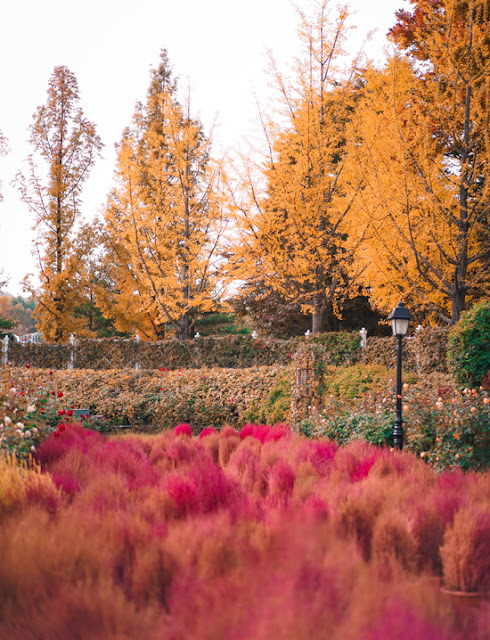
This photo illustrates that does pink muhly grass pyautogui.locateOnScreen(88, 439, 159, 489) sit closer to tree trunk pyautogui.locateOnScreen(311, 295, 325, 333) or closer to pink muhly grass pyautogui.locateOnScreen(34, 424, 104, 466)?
pink muhly grass pyautogui.locateOnScreen(34, 424, 104, 466)

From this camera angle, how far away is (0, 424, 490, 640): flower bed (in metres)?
1.91

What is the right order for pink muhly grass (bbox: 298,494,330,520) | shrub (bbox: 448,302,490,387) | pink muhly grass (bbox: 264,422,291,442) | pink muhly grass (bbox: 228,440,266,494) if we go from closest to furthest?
pink muhly grass (bbox: 298,494,330,520), pink muhly grass (bbox: 228,440,266,494), pink muhly grass (bbox: 264,422,291,442), shrub (bbox: 448,302,490,387)

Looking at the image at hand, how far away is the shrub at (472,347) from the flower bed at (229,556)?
3.42 m

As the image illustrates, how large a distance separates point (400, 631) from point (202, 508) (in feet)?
5.35

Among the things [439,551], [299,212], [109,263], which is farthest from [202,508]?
[109,263]

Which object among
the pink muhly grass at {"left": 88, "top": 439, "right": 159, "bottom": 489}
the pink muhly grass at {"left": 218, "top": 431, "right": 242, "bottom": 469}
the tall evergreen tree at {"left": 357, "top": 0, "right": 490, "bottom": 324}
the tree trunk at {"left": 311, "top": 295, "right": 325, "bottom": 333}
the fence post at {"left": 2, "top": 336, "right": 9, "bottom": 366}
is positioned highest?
the tall evergreen tree at {"left": 357, "top": 0, "right": 490, "bottom": 324}

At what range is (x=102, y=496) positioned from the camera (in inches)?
131

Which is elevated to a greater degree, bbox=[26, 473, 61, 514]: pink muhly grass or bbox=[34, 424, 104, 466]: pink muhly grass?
bbox=[26, 473, 61, 514]: pink muhly grass

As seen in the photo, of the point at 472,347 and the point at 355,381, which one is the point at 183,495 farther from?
the point at 355,381

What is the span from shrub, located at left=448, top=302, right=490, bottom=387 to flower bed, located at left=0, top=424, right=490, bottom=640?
11.2ft

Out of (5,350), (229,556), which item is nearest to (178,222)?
(5,350)

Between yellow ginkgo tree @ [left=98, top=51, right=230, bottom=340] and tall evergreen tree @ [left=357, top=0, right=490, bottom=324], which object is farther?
yellow ginkgo tree @ [left=98, top=51, right=230, bottom=340]

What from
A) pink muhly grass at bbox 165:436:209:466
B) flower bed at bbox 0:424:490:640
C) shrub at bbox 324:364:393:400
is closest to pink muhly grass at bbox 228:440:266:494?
flower bed at bbox 0:424:490:640

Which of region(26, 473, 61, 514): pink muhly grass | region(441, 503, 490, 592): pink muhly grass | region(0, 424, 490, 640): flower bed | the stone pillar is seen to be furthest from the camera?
the stone pillar
